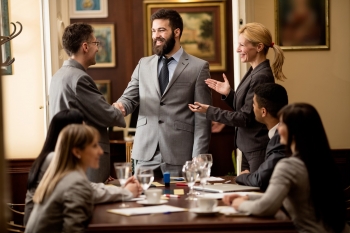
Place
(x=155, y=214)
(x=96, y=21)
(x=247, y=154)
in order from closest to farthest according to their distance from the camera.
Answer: (x=155, y=214)
(x=247, y=154)
(x=96, y=21)

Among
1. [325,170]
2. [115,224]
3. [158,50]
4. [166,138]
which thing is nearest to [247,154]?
[166,138]

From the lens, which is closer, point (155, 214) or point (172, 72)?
point (155, 214)

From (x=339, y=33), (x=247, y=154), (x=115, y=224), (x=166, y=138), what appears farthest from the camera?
(x=339, y=33)

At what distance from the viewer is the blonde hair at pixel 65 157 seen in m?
2.90

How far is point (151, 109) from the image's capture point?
15.3 ft

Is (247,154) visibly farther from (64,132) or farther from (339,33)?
(339,33)

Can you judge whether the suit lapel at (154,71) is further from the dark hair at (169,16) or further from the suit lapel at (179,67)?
the dark hair at (169,16)

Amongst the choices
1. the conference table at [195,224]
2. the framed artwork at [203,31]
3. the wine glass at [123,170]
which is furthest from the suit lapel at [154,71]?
the framed artwork at [203,31]

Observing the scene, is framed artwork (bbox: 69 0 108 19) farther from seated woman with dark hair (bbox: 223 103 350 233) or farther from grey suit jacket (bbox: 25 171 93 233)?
seated woman with dark hair (bbox: 223 103 350 233)

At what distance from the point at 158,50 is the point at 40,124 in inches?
83.0

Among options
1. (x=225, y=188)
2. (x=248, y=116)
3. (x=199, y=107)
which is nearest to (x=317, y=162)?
(x=225, y=188)

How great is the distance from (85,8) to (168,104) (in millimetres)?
3823

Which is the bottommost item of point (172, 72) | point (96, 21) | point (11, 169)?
point (11, 169)

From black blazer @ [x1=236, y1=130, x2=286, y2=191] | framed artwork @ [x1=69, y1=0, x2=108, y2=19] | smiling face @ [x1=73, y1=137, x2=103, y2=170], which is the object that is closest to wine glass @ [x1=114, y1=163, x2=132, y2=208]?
smiling face @ [x1=73, y1=137, x2=103, y2=170]
